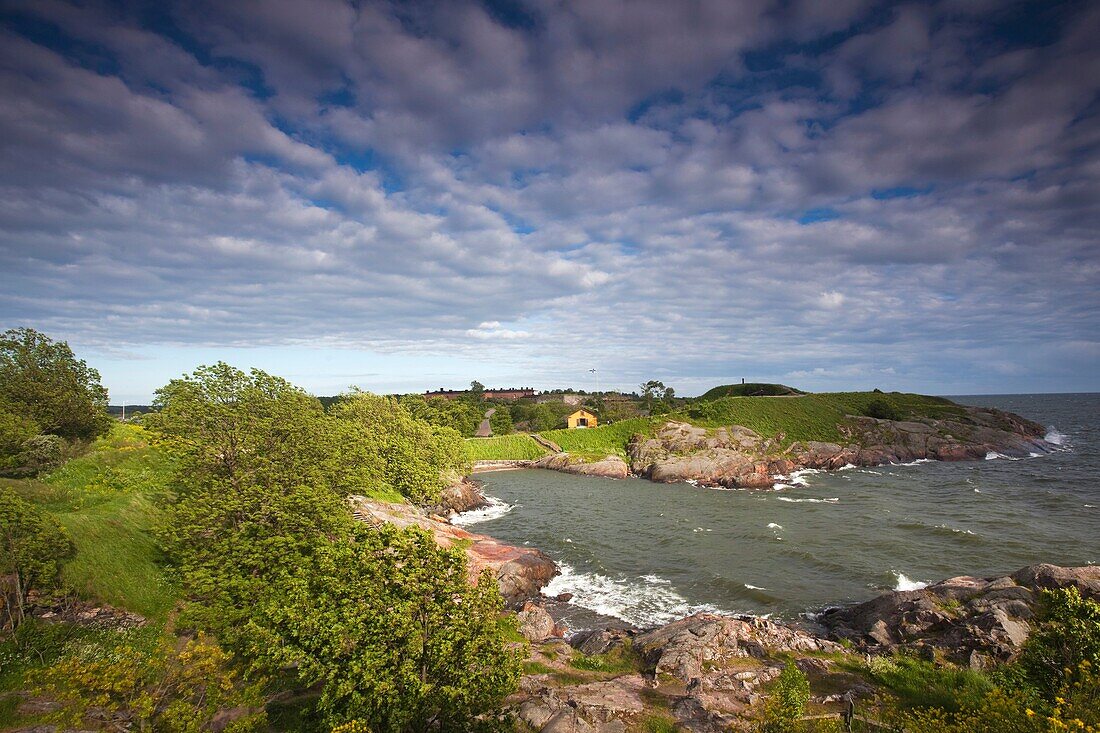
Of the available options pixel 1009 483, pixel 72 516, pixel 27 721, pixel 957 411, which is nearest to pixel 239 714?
pixel 27 721

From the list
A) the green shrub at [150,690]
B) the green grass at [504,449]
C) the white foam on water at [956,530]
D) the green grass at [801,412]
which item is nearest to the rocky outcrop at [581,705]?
the green shrub at [150,690]

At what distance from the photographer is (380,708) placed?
1060 cm

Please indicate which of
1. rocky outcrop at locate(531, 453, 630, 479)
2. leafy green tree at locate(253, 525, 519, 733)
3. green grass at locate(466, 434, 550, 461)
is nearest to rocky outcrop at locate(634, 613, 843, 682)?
leafy green tree at locate(253, 525, 519, 733)

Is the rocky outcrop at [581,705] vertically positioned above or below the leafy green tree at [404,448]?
below

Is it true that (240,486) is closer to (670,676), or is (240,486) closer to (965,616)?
(670,676)

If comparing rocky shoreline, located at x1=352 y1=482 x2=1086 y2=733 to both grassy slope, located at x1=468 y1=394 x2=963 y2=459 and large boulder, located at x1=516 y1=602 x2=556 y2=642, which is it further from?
grassy slope, located at x1=468 y1=394 x2=963 y2=459

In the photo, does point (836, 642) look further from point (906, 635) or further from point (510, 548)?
point (510, 548)

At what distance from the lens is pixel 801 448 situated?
275 feet

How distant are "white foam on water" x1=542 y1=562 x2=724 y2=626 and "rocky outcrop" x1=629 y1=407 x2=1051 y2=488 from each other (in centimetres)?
4413

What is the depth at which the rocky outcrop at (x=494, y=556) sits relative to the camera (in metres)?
31.2

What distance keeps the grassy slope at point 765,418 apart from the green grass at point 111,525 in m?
71.0

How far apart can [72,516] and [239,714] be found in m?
14.0

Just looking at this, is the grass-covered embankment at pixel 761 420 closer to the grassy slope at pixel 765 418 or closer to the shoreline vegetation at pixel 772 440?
the grassy slope at pixel 765 418

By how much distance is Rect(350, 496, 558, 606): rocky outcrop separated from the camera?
31203mm
